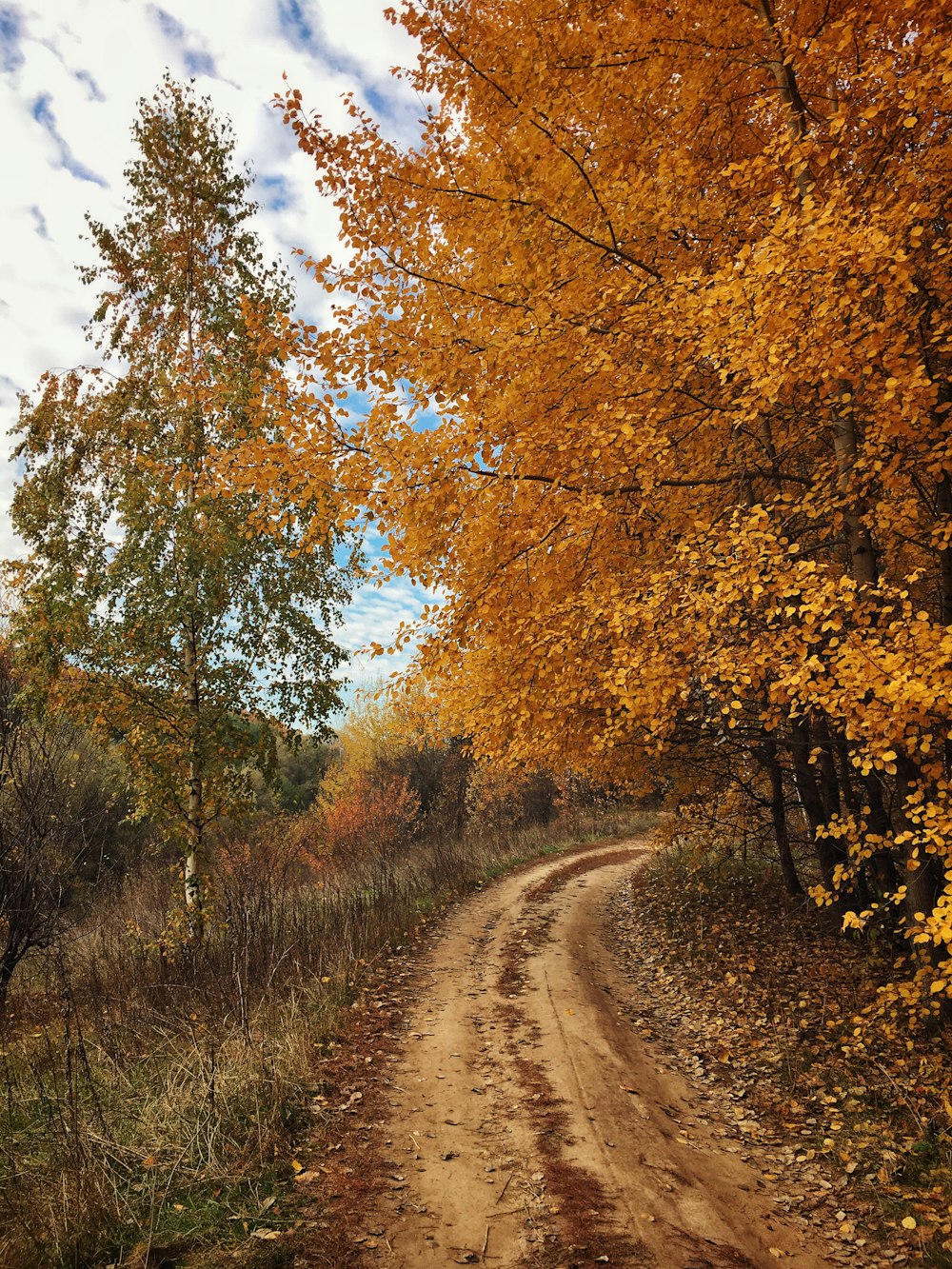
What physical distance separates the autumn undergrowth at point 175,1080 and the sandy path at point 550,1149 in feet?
2.72

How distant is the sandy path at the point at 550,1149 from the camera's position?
371 cm

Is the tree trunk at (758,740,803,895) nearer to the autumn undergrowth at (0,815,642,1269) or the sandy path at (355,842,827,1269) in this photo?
the sandy path at (355,842,827,1269)

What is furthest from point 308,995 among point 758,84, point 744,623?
point 758,84

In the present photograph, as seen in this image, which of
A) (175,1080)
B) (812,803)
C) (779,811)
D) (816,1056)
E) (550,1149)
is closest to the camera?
(550,1149)

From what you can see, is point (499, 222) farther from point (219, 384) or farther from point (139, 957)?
point (139, 957)

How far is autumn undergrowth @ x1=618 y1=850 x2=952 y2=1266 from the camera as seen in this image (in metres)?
4.25

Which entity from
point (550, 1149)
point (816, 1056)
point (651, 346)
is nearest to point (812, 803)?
point (816, 1056)

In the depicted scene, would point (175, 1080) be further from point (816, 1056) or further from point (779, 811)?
point (779, 811)

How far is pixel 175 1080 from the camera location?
5184 mm

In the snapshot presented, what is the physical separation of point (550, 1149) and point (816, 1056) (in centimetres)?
298

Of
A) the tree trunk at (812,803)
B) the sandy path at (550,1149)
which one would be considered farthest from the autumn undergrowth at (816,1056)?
the tree trunk at (812,803)

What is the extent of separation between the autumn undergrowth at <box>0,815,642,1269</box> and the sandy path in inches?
32.7

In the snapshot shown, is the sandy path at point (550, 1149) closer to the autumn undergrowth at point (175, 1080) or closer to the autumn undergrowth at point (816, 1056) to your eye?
the autumn undergrowth at point (816, 1056)

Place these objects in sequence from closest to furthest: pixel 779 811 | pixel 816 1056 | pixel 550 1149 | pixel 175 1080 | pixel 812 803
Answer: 1. pixel 550 1149
2. pixel 175 1080
3. pixel 816 1056
4. pixel 812 803
5. pixel 779 811
